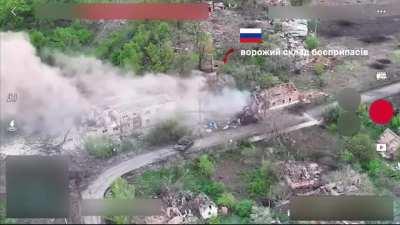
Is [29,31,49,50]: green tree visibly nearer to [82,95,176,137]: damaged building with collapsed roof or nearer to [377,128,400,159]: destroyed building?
[82,95,176,137]: damaged building with collapsed roof

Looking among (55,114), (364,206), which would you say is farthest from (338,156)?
(55,114)

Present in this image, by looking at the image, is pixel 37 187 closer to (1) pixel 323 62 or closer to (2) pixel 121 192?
(2) pixel 121 192

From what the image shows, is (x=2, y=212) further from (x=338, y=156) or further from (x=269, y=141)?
(x=338, y=156)

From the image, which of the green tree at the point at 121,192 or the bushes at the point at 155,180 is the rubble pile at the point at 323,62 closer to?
the bushes at the point at 155,180

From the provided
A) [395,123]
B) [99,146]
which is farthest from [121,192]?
[395,123]

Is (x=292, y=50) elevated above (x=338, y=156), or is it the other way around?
(x=292, y=50)
